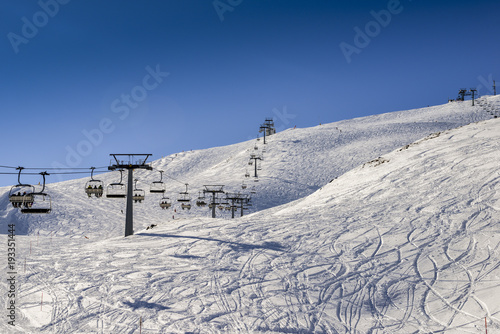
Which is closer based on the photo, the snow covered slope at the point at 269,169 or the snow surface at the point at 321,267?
the snow surface at the point at 321,267

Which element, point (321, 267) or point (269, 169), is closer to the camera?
point (321, 267)

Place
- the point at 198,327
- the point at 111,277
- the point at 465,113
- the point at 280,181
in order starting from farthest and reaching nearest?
the point at 465,113 → the point at 280,181 → the point at 111,277 → the point at 198,327

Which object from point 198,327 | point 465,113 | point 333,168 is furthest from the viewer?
point 465,113

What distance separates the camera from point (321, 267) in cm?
1585

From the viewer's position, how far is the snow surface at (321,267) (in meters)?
11.9

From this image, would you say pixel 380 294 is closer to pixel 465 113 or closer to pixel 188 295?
pixel 188 295

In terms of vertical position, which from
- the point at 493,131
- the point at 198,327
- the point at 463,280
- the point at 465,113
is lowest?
the point at 198,327

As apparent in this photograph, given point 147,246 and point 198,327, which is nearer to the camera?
point 198,327

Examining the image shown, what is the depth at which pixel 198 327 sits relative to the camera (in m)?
11.4

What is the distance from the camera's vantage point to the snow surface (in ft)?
39.0

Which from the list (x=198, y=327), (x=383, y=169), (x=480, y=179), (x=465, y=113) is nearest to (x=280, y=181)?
(x=383, y=169)

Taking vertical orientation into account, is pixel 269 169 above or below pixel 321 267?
above

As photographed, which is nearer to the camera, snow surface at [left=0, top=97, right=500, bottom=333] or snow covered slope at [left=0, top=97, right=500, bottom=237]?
snow surface at [left=0, top=97, right=500, bottom=333]

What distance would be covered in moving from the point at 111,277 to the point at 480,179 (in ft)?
67.8
